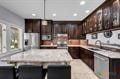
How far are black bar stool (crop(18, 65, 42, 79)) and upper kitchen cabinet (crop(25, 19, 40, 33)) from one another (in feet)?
20.3

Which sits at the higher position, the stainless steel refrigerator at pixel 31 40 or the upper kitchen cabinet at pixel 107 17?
the upper kitchen cabinet at pixel 107 17

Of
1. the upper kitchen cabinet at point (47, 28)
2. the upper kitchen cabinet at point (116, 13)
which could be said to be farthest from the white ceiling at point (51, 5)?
the upper kitchen cabinet at point (47, 28)

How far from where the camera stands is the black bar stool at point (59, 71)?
2.42 m

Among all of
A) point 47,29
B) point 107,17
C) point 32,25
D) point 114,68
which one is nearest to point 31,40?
point 32,25

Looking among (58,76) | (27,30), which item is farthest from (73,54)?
(58,76)

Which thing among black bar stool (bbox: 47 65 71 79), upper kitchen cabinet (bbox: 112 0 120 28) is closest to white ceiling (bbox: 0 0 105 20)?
upper kitchen cabinet (bbox: 112 0 120 28)

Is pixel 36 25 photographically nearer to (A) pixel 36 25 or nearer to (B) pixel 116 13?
(A) pixel 36 25

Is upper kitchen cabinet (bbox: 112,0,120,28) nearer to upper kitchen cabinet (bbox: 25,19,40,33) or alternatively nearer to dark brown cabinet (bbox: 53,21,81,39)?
dark brown cabinet (bbox: 53,21,81,39)

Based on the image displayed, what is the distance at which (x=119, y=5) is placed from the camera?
3.51 m

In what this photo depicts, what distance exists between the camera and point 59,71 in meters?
2.42

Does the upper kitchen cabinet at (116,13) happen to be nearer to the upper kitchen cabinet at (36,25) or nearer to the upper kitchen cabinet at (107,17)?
the upper kitchen cabinet at (107,17)

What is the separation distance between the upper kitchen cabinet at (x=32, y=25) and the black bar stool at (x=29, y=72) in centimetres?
618

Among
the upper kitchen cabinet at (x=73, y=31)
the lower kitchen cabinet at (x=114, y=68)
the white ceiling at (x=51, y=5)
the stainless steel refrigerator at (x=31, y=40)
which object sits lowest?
the lower kitchen cabinet at (x=114, y=68)

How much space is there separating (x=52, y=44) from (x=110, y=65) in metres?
5.97
